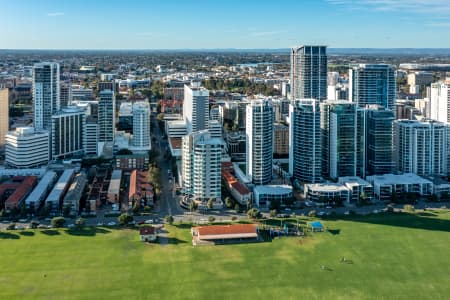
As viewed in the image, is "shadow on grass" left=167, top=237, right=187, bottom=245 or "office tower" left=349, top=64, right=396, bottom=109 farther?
"office tower" left=349, top=64, right=396, bottom=109

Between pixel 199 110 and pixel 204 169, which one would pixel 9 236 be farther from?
pixel 199 110

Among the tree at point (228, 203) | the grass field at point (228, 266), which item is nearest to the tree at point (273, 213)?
the tree at point (228, 203)

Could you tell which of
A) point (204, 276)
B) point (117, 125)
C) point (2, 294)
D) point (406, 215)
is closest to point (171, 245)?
point (204, 276)

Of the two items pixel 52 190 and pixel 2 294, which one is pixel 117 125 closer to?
pixel 52 190

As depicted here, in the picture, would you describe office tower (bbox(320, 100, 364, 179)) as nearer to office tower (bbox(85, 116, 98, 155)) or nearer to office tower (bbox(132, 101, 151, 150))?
office tower (bbox(132, 101, 151, 150))

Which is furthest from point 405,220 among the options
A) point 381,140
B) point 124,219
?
point 124,219

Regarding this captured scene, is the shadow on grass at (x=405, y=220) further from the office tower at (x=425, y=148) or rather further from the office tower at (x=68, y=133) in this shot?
the office tower at (x=68, y=133)

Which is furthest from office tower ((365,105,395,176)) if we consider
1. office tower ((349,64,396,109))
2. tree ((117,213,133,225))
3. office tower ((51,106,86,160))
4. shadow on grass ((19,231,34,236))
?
office tower ((51,106,86,160))
